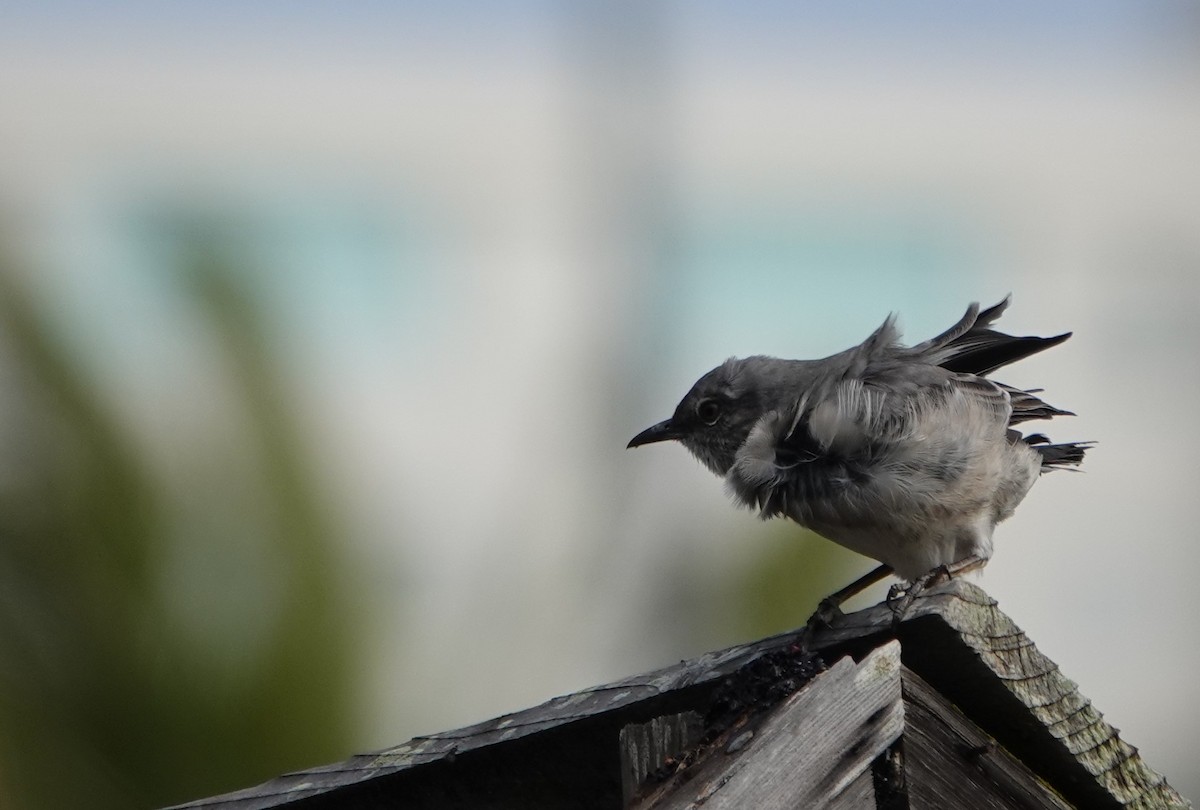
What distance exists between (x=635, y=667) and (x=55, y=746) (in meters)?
2.56

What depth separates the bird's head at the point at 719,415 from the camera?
202 inches

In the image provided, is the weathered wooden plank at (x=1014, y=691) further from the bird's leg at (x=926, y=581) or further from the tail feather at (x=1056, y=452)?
the tail feather at (x=1056, y=452)

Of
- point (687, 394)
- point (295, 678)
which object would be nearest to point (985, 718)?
point (687, 394)

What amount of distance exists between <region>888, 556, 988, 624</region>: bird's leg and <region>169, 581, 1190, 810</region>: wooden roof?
0.03 meters

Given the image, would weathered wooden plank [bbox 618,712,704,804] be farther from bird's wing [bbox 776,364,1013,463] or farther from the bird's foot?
bird's wing [bbox 776,364,1013,463]

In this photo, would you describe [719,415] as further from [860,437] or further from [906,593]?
[906,593]

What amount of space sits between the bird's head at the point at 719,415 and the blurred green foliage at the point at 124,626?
171 cm

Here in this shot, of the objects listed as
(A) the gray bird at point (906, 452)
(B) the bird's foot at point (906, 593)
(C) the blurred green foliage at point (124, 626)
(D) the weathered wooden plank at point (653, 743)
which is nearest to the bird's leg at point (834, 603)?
(A) the gray bird at point (906, 452)

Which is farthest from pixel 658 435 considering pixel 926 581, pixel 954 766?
pixel 954 766

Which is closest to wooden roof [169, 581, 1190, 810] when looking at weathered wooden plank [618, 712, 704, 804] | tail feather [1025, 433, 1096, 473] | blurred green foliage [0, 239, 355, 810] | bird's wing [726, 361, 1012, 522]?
weathered wooden plank [618, 712, 704, 804]

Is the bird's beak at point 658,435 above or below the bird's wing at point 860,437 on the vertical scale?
below

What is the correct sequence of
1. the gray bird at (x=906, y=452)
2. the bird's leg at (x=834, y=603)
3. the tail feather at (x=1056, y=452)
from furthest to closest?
1. the tail feather at (x=1056, y=452)
2. the gray bird at (x=906, y=452)
3. the bird's leg at (x=834, y=603)

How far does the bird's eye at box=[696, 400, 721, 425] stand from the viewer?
17.2ft

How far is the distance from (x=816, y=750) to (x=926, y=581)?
156 cm
